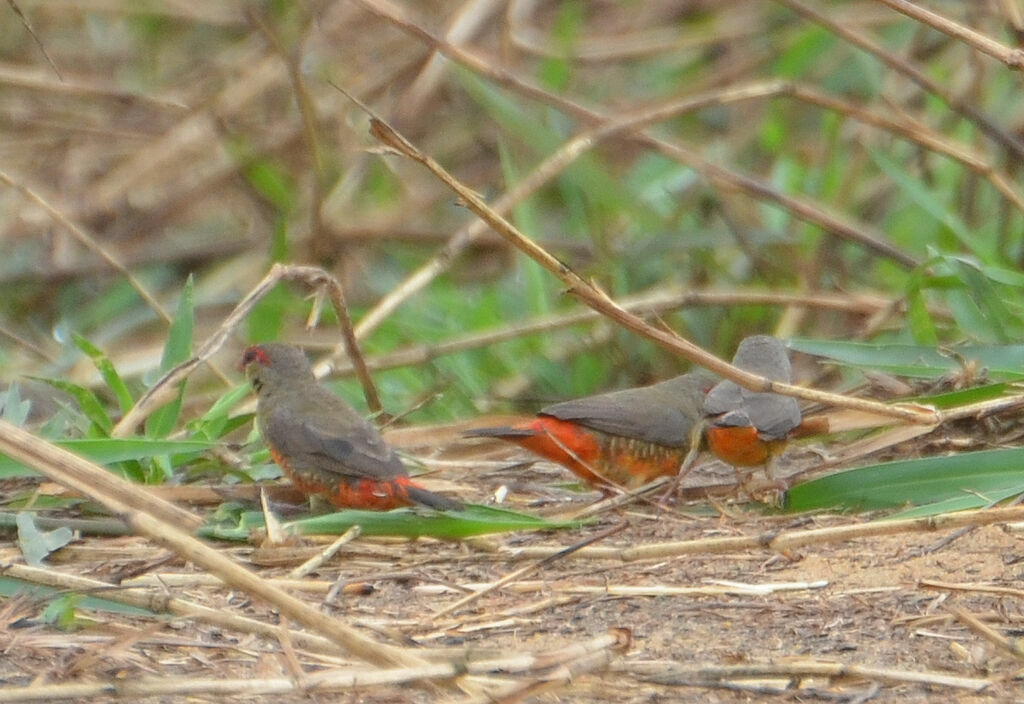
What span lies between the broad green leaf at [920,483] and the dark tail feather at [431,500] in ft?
2.96

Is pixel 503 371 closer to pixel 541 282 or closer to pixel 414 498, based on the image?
pixel 541 282

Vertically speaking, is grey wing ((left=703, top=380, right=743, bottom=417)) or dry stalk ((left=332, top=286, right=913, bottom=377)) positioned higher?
grey wing ((left=703, top=380, right=743, bottom=417))

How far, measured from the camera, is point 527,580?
3439 millimetres

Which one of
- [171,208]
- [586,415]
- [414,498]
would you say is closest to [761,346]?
[586,415]

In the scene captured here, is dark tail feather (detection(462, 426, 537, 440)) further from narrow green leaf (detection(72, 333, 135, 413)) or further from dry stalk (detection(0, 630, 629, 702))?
dry stalk (detection(0, 630, 629, 702))

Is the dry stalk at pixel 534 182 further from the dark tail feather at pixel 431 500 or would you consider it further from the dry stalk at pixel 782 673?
Result: the dry stalk at pixel 782 673

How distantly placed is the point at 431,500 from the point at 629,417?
1.03 m

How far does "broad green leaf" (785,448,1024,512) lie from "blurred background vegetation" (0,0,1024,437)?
39.9 inches

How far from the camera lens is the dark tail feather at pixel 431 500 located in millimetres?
3807

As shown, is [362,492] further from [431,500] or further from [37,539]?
[37,539]

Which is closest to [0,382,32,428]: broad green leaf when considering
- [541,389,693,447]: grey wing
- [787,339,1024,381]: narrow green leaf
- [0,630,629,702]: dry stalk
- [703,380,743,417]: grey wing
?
[541,389,693,447]: grey wing

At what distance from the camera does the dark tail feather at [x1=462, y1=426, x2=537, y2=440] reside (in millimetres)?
4457

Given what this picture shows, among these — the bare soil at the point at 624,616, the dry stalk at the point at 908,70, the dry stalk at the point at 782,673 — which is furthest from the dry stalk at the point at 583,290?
the dry stalk at the point at 908,70

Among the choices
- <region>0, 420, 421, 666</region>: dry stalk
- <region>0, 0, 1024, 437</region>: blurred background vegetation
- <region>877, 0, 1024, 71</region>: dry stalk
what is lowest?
<region>0, 0, 1024, 437</region>: blurred background vegetation
